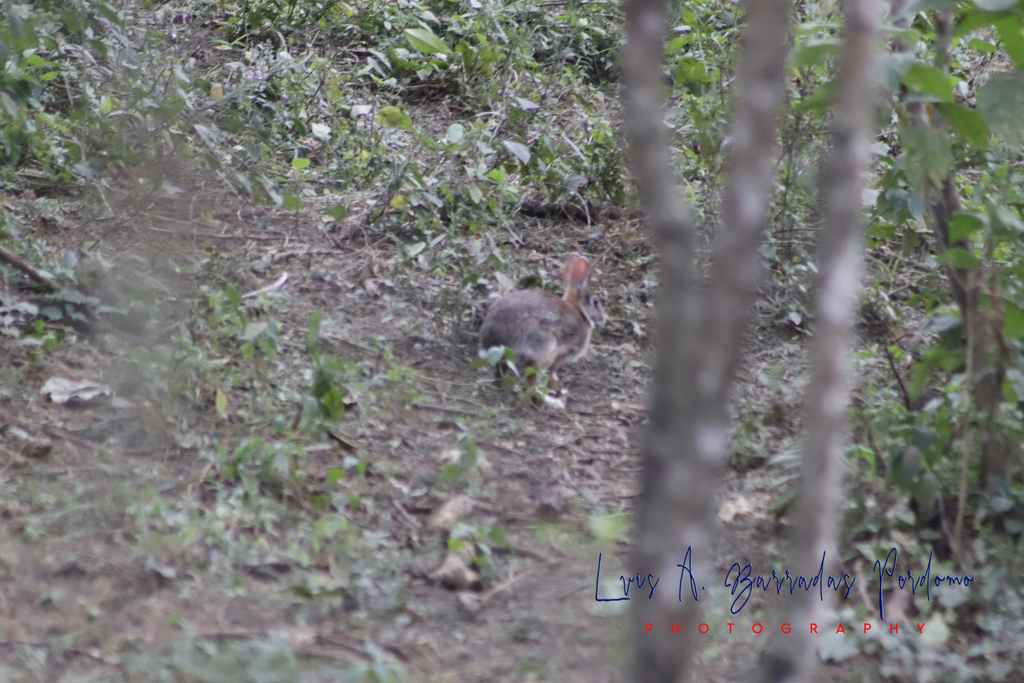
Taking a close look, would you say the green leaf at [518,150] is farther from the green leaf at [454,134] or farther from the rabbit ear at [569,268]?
the rabbit ear at [569,268]

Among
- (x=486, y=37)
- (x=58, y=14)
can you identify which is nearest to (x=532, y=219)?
(x=486, y=37)

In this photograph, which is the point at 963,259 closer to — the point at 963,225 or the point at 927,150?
the point at 963,225

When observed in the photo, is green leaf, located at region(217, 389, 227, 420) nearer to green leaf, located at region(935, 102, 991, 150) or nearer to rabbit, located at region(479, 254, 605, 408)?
rabbit, located at region(479, 254, 605, 408)

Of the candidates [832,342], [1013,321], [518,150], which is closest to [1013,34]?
[1013,321]

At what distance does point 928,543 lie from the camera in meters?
3.60

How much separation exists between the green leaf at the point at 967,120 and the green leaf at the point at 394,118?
4.31 meters

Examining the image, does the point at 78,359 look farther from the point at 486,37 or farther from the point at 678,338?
the point at 486,37

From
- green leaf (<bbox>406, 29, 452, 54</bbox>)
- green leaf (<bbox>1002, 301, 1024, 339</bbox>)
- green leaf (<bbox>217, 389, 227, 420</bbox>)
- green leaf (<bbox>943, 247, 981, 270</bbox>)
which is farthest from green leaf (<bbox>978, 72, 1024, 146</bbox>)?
green leaf (<bbox>406, 29, 452, 54</bbox>)

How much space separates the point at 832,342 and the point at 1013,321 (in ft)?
5.86

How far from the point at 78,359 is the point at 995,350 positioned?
158 inches

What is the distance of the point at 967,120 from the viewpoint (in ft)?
10.9

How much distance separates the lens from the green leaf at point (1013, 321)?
3.38 m

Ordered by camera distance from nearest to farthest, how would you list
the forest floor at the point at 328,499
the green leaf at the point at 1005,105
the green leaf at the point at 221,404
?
1. the forest floor at the point at 328,499
2. the green leaf at the point at 1005,105
3. the green leaf at the point at 221,404

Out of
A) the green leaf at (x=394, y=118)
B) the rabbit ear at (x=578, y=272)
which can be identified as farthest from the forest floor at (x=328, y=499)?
the green leaf at (x=394, y=118)
